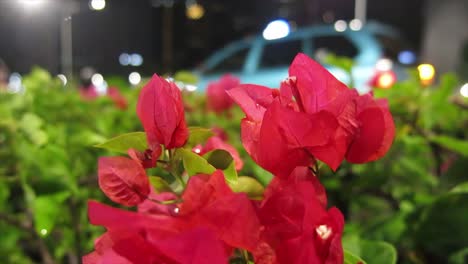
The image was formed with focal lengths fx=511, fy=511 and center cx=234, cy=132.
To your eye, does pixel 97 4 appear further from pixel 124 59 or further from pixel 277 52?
pixel 124 59

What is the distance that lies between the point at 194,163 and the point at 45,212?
1.04ft

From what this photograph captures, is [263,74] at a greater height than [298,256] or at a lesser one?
lesser

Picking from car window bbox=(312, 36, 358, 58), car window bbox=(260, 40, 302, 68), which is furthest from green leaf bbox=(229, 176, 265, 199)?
car window bbox=(260, 40, 302, 68)

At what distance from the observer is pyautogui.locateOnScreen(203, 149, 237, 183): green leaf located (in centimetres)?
33

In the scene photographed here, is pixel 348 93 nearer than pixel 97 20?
Yes

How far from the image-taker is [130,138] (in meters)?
0.33

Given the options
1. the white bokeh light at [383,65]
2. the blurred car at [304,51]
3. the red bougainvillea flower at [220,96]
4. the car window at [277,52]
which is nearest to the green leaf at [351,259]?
the red bougainvillea flower at [220,96]

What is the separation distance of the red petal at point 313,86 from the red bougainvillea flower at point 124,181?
0.11 meters

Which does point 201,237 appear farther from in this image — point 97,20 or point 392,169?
point 97,20

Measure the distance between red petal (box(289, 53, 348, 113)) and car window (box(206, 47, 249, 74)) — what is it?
153 inches

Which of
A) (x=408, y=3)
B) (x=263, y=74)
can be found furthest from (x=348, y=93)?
(x=408, y=3)

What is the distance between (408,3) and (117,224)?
8418 millimetres

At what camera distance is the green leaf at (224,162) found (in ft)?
1.08

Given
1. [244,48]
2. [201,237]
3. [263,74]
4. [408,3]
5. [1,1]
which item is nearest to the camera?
[201,237]
